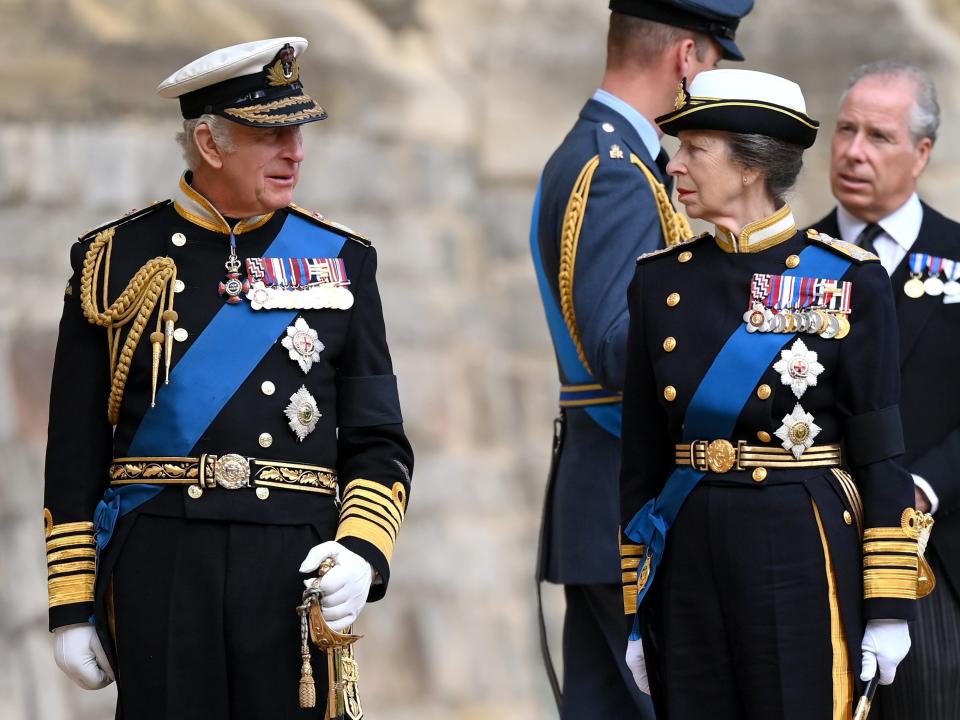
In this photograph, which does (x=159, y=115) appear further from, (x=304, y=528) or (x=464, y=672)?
(x=304, y=528)

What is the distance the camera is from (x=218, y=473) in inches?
140

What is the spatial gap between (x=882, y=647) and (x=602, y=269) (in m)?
1.13

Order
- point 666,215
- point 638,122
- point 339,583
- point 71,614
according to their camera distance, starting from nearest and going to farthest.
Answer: point 339,583 < point 71,614 < point 666,215 < point 638,122

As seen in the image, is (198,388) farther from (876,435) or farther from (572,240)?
(876,435)

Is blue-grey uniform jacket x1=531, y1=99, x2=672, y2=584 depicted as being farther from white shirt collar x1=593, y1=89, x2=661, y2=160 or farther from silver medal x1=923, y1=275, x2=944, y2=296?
silver medal x1=923, y1=275, x2=944, y2=296

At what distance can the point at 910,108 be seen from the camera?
4.53 metres

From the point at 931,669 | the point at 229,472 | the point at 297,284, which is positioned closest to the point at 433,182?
the point at 931,669

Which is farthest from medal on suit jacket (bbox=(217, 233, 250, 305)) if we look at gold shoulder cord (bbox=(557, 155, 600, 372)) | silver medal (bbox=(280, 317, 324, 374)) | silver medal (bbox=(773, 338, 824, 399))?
silver medal (bbox=(773, 338, 824, 399))

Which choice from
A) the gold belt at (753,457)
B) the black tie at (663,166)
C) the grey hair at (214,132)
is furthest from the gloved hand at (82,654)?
the black tie at (663,166)

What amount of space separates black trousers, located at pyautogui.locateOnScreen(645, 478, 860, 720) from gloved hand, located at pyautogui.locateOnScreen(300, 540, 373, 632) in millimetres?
602

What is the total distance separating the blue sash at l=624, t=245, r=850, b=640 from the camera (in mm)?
3545

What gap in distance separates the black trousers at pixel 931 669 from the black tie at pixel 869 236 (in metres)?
0.69

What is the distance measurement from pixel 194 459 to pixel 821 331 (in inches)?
47.1

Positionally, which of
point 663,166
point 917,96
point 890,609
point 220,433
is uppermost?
point 917,96
